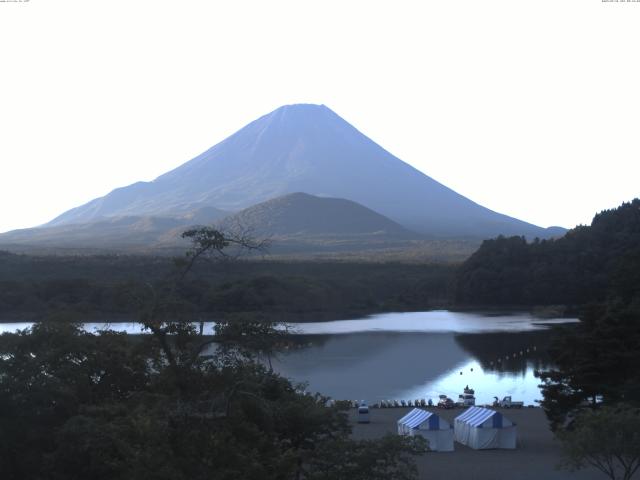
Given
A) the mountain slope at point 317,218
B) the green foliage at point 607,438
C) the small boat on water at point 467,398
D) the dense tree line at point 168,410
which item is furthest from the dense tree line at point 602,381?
the mountain slope at point 317,218

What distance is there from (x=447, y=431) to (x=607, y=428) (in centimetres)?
360

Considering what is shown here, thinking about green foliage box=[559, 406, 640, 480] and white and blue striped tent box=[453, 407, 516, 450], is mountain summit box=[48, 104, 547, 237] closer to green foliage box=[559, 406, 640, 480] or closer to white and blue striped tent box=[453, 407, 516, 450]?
white and blue striped tent box=[453, 407, 516, 450]

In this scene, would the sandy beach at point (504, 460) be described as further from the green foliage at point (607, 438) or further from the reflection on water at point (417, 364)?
the reflection on water at point (417, 364)

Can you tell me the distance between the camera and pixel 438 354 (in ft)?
72.5

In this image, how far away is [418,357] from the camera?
2175 cm

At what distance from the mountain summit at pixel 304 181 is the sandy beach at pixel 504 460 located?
65.2 metres

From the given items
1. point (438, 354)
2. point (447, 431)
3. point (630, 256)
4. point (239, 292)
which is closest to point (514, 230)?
point (239, 292)

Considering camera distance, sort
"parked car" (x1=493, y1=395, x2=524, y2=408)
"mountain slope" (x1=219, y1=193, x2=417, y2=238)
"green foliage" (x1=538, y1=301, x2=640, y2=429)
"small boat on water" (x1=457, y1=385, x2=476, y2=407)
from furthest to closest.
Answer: "mountain slope" (x1=219, y1=193, x2=417, y2=238), "small boat on water" (x1=457, y1=385, x2=476, y2=407), "parked car" (x1=493, y1=395, x2=524, y2=408), "green foliage" (x1=538, y1=301, x2=640, y2=429)

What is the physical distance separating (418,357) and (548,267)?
650 inches

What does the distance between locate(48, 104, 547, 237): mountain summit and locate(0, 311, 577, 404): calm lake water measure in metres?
49.9

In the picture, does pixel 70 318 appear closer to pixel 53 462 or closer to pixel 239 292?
pixel 53 462

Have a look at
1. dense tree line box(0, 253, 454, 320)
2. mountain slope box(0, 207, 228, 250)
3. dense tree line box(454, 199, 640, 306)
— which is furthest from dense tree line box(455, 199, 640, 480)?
mountain slope box(0, 207, 228, 250)

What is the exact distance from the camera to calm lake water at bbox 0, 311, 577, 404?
1722 cm

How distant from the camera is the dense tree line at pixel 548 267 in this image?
118 feet
